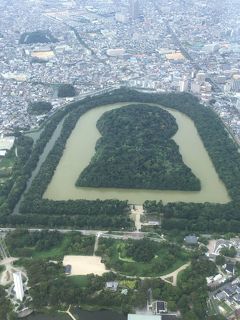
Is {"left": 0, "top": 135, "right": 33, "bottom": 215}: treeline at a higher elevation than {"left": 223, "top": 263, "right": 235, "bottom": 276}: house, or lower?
lower

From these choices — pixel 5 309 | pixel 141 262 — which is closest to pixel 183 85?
pixel 141 262

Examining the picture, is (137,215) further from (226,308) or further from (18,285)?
(18,285)

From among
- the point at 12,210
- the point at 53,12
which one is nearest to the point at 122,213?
the point at 12,210

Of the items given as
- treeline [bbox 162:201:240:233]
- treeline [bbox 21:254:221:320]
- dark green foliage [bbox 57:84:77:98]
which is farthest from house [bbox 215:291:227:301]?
dark green foliage [bbox 57:84:77:98]

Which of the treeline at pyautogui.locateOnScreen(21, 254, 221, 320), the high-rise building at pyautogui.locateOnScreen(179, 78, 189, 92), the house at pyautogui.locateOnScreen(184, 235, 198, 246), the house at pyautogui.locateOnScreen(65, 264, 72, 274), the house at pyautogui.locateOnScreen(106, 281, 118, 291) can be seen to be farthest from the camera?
the high-rise building at pyautogui.locateOnScreen(179, 78, 189, 92)

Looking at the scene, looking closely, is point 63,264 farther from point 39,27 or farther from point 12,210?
point 39,27

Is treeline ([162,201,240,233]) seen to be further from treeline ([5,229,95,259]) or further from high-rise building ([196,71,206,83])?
high-rise building ([196,71,206,83])

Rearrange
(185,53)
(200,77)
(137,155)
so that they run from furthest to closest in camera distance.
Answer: (185,53) → (200,77) → (137,155)
